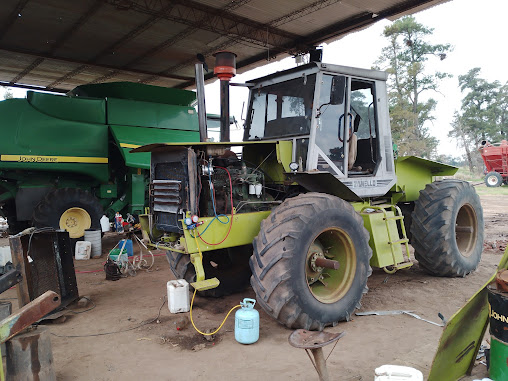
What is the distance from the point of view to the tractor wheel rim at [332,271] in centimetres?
401

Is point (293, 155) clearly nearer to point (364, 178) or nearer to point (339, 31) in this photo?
point (364, 178)

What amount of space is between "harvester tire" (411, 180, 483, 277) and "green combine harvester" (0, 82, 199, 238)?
5.59 m

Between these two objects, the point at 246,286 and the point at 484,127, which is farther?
the point at 484,127

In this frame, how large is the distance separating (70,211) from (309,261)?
5935 millimetres

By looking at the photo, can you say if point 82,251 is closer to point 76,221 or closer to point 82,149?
point 76,221

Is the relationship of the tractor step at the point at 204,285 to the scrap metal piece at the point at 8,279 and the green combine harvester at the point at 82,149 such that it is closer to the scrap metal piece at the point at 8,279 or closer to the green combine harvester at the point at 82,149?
the scrap metal piece at the point at 8,279

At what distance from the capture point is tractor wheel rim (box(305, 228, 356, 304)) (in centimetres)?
401

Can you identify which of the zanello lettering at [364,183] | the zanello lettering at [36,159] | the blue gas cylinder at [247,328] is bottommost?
the blue gas cylinder at [247,328]

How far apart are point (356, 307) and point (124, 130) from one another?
6634 mm

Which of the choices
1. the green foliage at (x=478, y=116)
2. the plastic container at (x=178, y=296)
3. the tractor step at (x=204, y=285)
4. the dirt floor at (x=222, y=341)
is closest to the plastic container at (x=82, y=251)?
the dirt floor at (x=222, y=341)

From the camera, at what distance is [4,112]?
7.70 metres

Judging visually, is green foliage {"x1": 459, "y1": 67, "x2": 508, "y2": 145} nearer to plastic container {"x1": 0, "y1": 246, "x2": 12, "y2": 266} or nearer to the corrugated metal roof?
the corrugated metal roof

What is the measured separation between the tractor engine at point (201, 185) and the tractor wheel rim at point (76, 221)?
4.41m

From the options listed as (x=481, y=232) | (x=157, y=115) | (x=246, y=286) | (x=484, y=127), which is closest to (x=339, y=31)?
(x=157, y=115)
